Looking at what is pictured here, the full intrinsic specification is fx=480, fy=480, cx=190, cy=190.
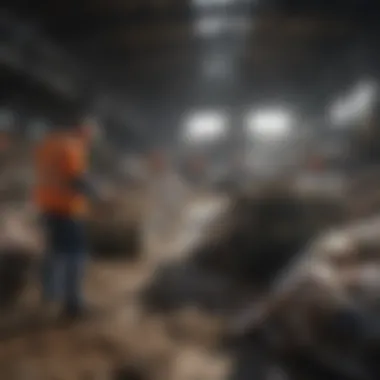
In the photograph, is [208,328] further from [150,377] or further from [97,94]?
[97,94]

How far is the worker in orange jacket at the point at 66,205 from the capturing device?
1065mm

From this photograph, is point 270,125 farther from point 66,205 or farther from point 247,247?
point 66,205

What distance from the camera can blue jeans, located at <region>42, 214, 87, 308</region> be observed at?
1066 mm

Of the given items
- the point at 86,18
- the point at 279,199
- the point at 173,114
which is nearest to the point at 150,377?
the point at 279,199

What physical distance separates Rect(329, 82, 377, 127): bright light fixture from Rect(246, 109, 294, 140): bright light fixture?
10cm

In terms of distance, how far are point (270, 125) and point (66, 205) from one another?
492 mm

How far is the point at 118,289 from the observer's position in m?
1.08

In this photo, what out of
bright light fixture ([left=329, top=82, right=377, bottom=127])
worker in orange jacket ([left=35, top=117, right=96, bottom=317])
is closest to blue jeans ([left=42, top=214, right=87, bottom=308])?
worker in orange jacket ([left=35, top=117, right=96, bottom=317])

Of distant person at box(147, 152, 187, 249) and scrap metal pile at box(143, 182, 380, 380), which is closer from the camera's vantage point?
scrap metal pile at box(143, 182, 380, 380)

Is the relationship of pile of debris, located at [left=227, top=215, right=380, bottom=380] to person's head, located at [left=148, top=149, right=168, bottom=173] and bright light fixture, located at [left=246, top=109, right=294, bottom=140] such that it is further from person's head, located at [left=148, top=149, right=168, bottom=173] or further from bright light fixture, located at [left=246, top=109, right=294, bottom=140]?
person's head, located at [left=148, top=149, right=168, bottom=173]

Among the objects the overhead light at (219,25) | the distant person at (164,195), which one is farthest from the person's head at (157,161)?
the overhead light at (219,25)

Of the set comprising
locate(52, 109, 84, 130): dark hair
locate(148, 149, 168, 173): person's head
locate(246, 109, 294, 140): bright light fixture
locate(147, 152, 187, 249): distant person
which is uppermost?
locate(52, 109, 84, 130): dark hair

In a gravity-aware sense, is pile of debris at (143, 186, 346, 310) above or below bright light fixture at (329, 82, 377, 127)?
below

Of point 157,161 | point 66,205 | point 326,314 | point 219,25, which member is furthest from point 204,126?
point 326,314
